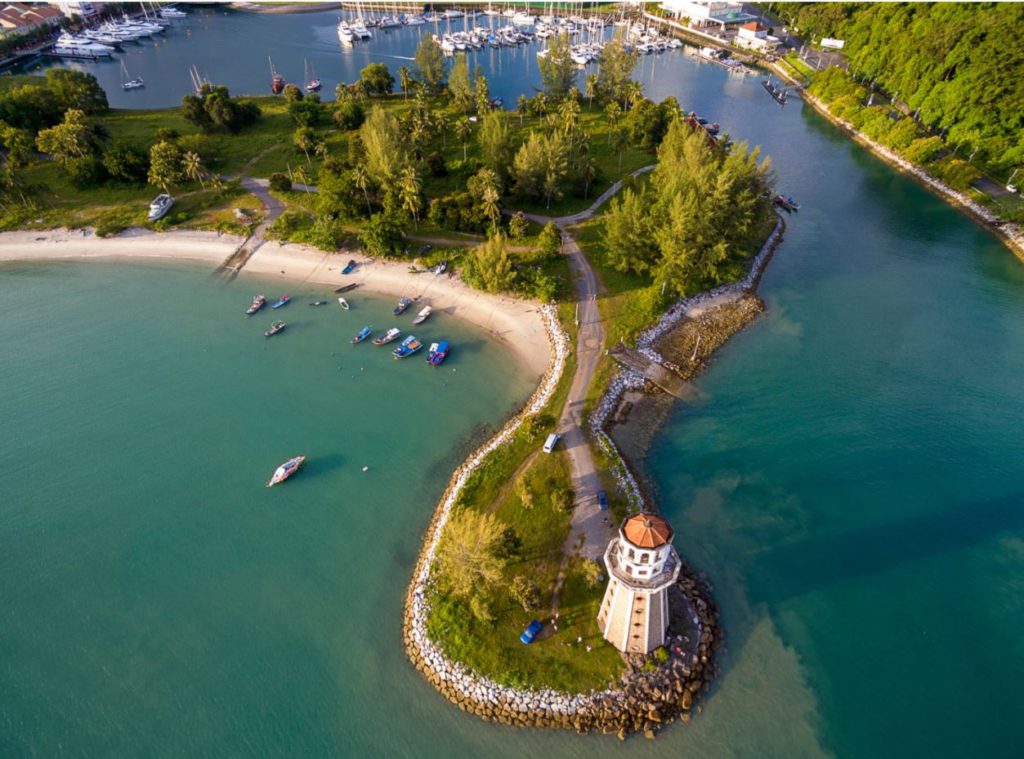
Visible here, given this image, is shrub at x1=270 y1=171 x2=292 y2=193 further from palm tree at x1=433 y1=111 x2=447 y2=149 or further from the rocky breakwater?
the rocky breakwater

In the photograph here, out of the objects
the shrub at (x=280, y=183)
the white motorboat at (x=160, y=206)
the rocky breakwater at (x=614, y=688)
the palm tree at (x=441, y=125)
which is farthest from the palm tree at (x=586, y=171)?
the white motorboat at (x=160, y=206)

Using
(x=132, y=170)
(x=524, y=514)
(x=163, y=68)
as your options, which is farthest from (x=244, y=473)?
(x=163, y=68)

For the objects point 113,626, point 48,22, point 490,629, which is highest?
point 48,22

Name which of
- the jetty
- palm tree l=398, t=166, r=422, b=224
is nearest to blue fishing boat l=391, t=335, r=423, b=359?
the jetty

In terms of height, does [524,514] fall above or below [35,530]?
above

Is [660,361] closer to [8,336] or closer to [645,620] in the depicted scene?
[645,620]

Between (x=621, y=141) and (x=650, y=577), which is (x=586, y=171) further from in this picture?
(x=650, y=577)
